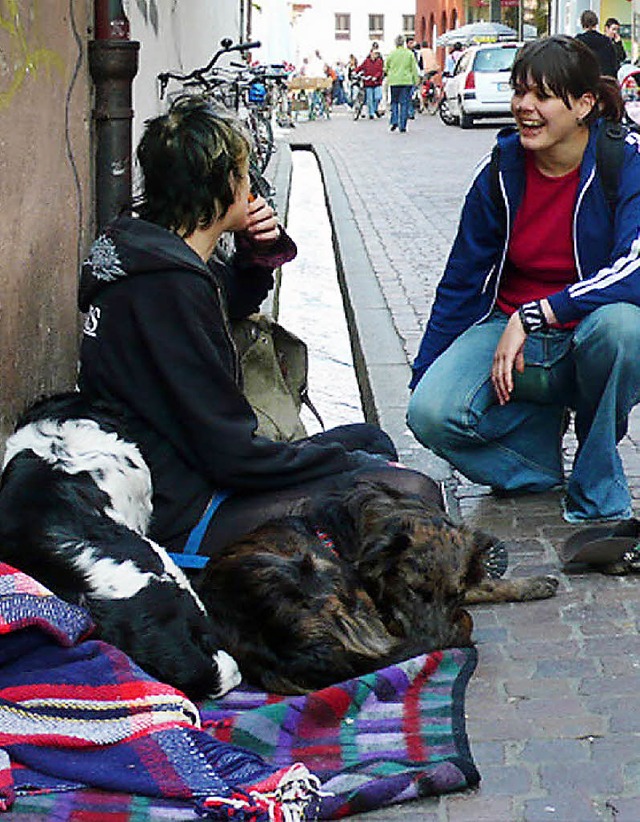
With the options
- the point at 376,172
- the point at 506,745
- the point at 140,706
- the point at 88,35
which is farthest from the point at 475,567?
the point at 376,172

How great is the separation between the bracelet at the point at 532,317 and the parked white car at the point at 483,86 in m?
28.4

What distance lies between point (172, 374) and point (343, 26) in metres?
89.9

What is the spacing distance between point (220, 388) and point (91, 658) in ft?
2.98

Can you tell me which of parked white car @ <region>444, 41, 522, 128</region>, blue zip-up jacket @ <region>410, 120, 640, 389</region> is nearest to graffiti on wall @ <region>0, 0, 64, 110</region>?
blue zip-up jacket @ <region>410, 120, 640, 389</region>

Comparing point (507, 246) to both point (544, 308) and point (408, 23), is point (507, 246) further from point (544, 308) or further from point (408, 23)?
point (408, 23)

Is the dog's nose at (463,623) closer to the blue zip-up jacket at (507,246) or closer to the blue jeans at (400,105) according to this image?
the blue zip-up jacket at (507,246)

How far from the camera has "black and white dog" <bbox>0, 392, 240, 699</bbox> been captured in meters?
3.65

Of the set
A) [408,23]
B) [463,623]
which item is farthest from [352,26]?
[463,623]

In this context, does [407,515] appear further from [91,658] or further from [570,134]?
[570,134]

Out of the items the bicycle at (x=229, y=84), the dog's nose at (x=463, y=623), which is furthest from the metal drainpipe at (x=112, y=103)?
the dog's nose at (x=463, y=623)

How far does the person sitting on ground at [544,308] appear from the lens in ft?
16.3

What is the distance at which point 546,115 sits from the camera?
16.3 feet

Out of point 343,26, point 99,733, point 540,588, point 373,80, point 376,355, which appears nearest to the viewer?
point 99,733

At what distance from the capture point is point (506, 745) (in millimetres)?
3553
